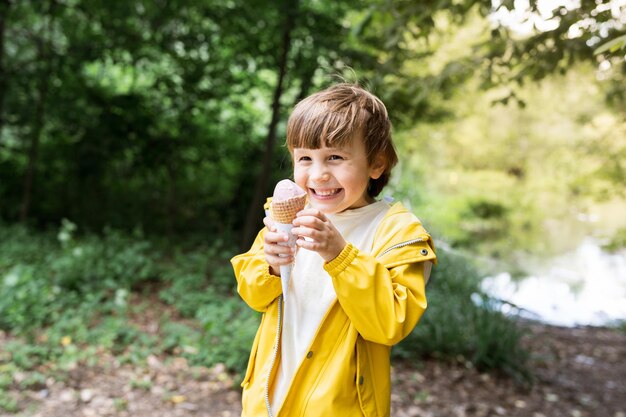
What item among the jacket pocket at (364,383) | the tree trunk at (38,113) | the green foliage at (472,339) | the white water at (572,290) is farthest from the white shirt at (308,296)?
the tree trunk at (38,113)

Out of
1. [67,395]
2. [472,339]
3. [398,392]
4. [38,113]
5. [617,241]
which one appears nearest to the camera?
[67,395]

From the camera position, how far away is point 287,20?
18.5 feet

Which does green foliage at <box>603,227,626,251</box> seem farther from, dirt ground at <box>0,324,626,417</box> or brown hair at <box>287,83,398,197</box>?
brown hair at <box>287,83,398,197</box>

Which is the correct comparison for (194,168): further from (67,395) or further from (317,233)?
(317,233)

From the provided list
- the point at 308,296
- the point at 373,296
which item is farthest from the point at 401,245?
the point at 308,296

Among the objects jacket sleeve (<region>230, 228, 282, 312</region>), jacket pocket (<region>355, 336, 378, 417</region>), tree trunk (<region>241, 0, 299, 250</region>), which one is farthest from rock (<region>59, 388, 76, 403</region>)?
tree trunk (<region>241, 0, 299, 250</region>)

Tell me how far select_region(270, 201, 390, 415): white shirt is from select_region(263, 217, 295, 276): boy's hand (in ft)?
0.53

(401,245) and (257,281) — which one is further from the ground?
(401,245)

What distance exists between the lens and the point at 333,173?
4.57 ft

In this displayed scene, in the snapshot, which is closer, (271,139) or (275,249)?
(275,249)

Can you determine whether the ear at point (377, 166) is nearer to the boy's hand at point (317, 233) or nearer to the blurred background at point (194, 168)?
the boy's hand at point (317, 233)

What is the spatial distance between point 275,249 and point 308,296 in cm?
22

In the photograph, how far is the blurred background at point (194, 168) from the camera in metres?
3.68

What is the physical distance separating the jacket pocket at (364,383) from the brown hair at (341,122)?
1.53 feet
